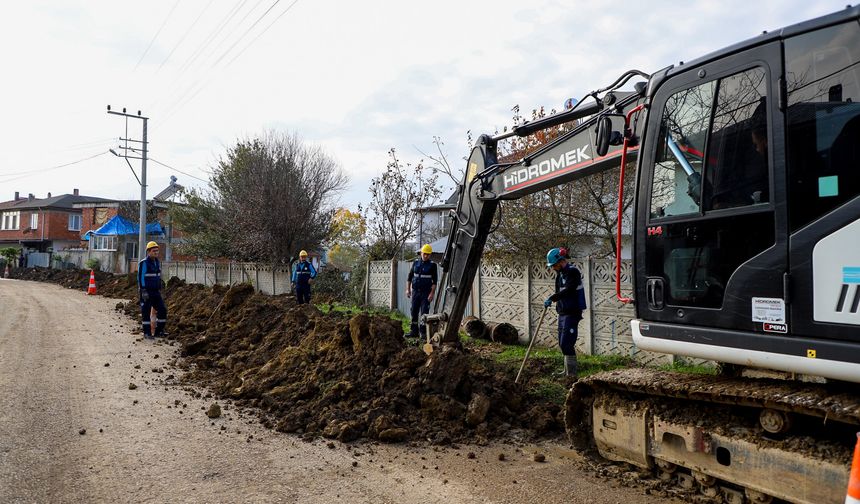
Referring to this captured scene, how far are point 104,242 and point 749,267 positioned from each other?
47551mm

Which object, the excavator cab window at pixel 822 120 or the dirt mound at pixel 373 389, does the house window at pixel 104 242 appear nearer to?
the dirt mound at pixel 373 389

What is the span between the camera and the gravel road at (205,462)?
438 cm

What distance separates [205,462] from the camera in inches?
197

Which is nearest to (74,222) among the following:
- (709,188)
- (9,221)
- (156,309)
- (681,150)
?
(9,221)

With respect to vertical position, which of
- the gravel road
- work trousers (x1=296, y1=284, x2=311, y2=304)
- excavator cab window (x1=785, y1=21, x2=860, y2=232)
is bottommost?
the gravel road

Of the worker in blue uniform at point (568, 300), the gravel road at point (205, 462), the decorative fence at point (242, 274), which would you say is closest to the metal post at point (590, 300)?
the worker in blue uniform at point (568, 300)

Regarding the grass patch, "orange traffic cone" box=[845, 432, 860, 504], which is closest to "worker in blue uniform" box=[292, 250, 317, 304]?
the grass patch

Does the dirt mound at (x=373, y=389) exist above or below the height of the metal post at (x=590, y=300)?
below

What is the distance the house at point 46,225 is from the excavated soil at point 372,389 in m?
52.3

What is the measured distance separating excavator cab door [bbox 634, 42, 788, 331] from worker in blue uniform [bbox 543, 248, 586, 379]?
11.0 ft

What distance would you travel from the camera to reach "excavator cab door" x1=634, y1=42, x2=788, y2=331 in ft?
11.5

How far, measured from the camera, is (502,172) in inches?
266

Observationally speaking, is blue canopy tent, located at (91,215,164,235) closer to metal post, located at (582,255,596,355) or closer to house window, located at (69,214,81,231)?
house window, located at (69,214,81,231)

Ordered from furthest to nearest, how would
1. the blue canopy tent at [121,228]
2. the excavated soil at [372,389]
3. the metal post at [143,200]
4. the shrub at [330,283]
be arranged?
the blue canopy tent at [121,228] < the metal post at [143,200] < the shrub at [330,283] < the excavated soil at [372,389]
